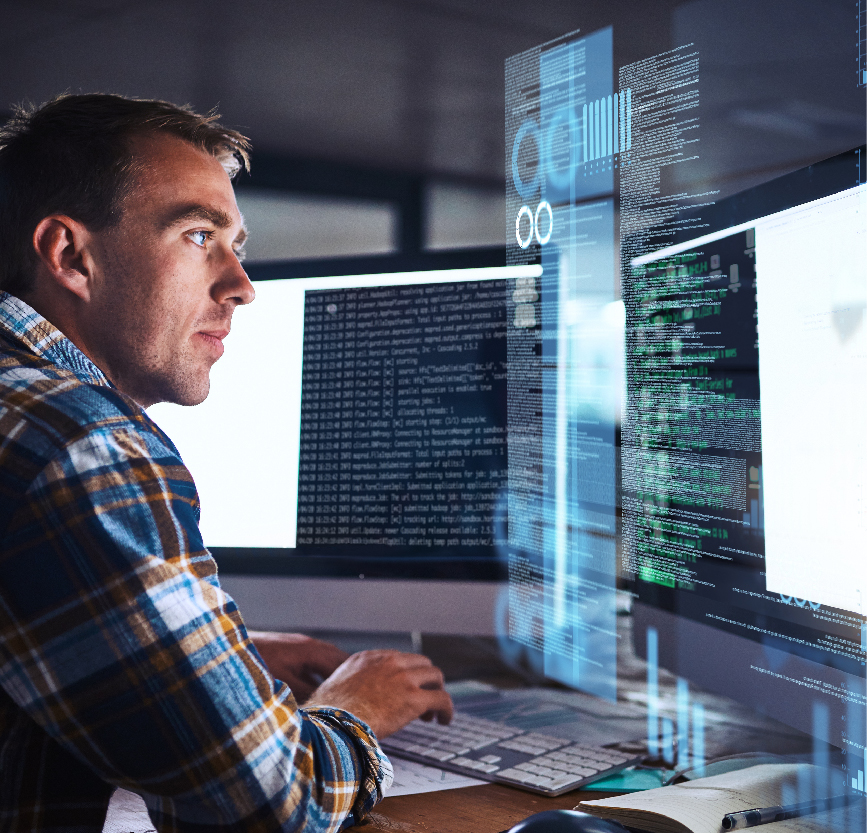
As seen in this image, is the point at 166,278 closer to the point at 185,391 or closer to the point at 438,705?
the point at 185,391

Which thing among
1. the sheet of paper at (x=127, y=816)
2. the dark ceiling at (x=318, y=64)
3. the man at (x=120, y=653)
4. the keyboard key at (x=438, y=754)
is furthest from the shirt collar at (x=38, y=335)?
the dark ceiling at (x=318, y=64)

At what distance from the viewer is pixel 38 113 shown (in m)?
0.78

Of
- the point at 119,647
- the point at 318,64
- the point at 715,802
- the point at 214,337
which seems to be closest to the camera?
the point at 119,647

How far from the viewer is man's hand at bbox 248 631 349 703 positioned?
926 mm

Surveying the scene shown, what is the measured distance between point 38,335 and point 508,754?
0.60 meters

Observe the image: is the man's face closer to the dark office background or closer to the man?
the man

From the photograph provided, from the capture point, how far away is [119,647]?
470mm

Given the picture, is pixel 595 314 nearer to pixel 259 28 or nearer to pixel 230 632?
pixel 230 632

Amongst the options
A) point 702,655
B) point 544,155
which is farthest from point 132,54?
point 702,655

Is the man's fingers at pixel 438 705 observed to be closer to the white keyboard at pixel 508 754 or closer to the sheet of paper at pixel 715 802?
the white keyboard at pixel 508 754

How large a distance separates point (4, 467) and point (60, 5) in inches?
66.1

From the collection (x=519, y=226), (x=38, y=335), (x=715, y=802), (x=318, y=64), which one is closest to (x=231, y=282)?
(x=38, y=335)

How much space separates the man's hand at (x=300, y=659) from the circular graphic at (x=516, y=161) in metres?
0.64

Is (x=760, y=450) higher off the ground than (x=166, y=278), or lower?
lower
